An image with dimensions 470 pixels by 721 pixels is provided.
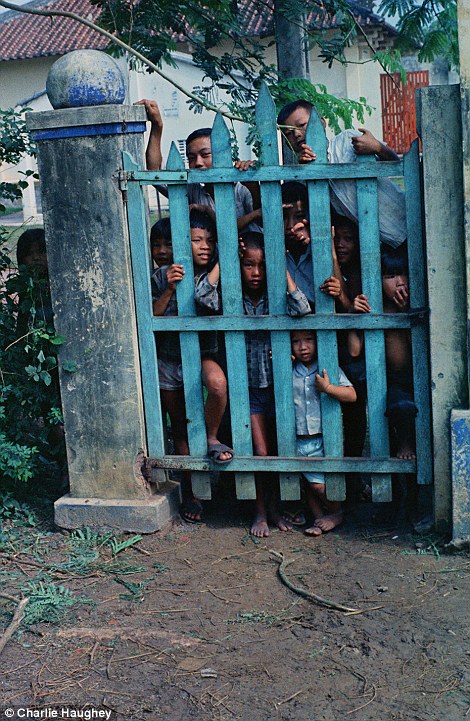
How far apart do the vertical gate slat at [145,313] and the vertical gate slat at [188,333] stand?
6.1 inches

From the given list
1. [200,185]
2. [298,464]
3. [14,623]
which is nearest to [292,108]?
[200,185]

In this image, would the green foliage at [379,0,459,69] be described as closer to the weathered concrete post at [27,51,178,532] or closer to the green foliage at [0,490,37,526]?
the weathered concrete post at [27,51,178,532]

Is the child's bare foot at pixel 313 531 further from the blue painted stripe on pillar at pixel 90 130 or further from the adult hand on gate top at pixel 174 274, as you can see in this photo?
the blue painted stripe on pillar at pixel 90 130

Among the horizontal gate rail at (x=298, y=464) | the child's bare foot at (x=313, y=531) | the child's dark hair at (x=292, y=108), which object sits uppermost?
the child's dark hair at (x=292, y=108)

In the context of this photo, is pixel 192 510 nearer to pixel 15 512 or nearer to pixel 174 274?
pixel 15 512

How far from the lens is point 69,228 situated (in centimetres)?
444

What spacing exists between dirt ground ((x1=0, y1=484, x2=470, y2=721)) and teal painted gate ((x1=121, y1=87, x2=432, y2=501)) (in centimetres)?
36

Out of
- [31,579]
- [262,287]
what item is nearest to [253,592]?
[31,579]

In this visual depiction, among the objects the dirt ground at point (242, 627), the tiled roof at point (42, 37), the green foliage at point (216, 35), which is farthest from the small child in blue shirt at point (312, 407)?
the tiled roof at point (42, 37)

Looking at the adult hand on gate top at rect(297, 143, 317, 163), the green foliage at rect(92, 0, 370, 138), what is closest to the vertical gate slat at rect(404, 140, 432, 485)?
the adult hand on gate top at rect(297, 143, 317, 163)

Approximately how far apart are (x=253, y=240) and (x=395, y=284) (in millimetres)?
733

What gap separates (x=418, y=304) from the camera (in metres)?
4.13

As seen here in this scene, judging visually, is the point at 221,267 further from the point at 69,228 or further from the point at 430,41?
the point at 430,41

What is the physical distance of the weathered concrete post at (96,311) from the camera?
14.3ft
